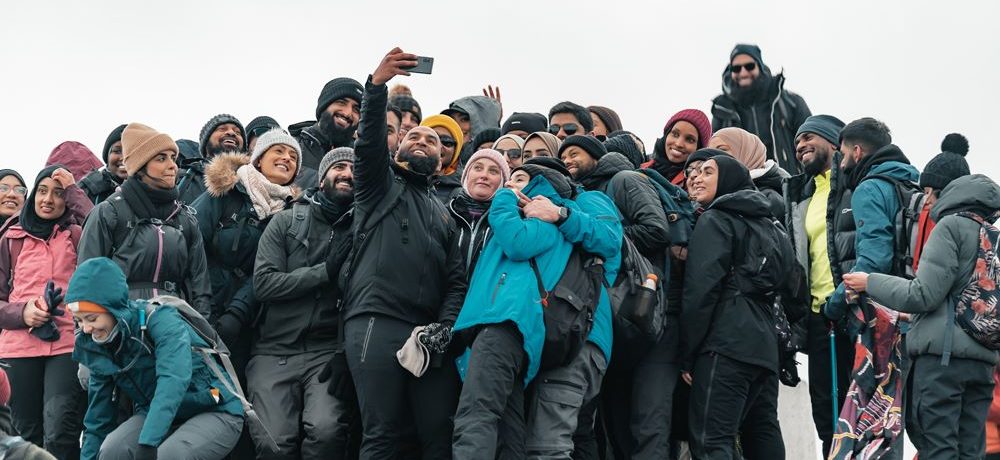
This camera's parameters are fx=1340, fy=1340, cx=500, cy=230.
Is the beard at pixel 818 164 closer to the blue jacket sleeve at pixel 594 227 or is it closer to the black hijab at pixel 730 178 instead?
the black hijab at pixel 730 178

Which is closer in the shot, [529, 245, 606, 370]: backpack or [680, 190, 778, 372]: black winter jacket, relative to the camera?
[529, 245, 606, 370]: backpack

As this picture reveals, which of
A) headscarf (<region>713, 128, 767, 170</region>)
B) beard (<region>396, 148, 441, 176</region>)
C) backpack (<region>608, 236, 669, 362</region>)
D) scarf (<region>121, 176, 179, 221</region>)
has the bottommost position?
backpack (<region>608, 236, 669, 362</region>)

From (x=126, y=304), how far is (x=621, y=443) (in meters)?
3.50

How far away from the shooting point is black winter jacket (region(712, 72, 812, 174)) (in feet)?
42.7

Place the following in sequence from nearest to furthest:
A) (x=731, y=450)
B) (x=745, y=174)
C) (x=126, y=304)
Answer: (x=126, y=304)
(x=731, y=450)
(x=745, y=174)

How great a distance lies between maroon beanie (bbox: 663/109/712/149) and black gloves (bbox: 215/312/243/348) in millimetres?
3807

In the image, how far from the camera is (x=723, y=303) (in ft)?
30.0

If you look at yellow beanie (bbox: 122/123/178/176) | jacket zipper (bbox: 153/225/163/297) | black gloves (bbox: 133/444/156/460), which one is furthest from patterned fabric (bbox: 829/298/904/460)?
yellow beanie (bbox: 122/123/178/176)

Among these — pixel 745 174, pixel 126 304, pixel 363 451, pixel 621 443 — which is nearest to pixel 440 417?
pixel 363 451

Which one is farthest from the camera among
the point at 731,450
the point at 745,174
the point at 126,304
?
the point at 745,174

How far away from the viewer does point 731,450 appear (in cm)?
904

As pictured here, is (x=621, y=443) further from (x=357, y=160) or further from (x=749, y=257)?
(x=357, y=160)

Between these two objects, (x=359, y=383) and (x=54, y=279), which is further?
(x=54, y=279)

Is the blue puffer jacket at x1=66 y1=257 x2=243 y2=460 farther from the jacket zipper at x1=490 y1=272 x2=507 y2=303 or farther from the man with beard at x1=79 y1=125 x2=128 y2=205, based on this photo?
the man with beard at x1=79 y1=125 x2=128 y2=205
